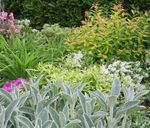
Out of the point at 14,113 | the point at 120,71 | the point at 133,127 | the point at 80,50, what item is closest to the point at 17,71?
the point at 80,50

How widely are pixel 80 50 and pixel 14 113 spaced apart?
239 cm

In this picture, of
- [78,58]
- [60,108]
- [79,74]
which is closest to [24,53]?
[78,58]

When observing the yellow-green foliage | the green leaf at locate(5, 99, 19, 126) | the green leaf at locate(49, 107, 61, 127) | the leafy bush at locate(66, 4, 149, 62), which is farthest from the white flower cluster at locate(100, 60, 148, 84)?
the green leaf at locate(5, 99, 19, 126)

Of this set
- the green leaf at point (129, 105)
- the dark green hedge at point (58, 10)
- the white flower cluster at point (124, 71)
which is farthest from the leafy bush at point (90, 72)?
the dark green hedge at point (58, 10)

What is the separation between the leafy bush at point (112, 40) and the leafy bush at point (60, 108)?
1.76 m

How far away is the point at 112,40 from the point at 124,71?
1.96 ft

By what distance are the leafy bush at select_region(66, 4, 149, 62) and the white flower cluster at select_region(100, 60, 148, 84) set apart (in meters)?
0.23

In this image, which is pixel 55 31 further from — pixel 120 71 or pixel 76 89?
pixel 76 89

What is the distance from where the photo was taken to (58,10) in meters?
8.27

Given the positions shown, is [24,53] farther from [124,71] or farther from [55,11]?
[55,11]

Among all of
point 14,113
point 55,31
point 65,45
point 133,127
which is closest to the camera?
point 14,113

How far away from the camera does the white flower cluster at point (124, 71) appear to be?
519 cm

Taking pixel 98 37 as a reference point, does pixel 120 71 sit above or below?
below

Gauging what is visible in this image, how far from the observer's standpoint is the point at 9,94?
374 centimetres
